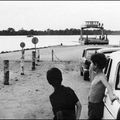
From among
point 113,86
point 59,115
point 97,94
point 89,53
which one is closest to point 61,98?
point 59,115

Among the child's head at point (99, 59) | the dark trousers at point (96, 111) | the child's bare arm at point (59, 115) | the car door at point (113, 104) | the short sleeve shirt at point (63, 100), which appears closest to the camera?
the child's bare arm at point (59, 115)

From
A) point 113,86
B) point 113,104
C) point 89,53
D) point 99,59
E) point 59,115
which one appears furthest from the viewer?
point 89,53

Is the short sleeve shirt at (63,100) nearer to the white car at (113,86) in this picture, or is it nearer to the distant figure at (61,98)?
the distant figure at (61,98)

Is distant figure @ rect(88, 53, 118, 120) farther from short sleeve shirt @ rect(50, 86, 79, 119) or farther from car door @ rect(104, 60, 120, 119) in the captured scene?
short sleeve shirt @ rect(50, 86, 79, 119)

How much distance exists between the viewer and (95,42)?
42969 mm

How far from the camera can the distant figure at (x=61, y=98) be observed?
434 cm

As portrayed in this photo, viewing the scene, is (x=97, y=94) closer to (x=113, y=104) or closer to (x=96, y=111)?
(x=96, y=111)

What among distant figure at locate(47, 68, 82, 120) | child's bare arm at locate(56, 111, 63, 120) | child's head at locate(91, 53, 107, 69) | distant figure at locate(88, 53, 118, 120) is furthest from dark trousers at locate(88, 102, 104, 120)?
child's bare arm at locate(56, 111, 63, 120)

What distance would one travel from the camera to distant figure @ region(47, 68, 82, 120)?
4336 mm

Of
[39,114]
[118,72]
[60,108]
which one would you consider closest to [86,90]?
[39,114]

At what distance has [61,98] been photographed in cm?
441

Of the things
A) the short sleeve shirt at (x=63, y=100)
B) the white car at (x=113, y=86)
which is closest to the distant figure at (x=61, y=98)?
the short sleeve shirt at (x=63, y=100)

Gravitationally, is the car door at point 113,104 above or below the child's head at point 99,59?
below

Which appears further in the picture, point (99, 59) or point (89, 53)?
point (89, 53)
